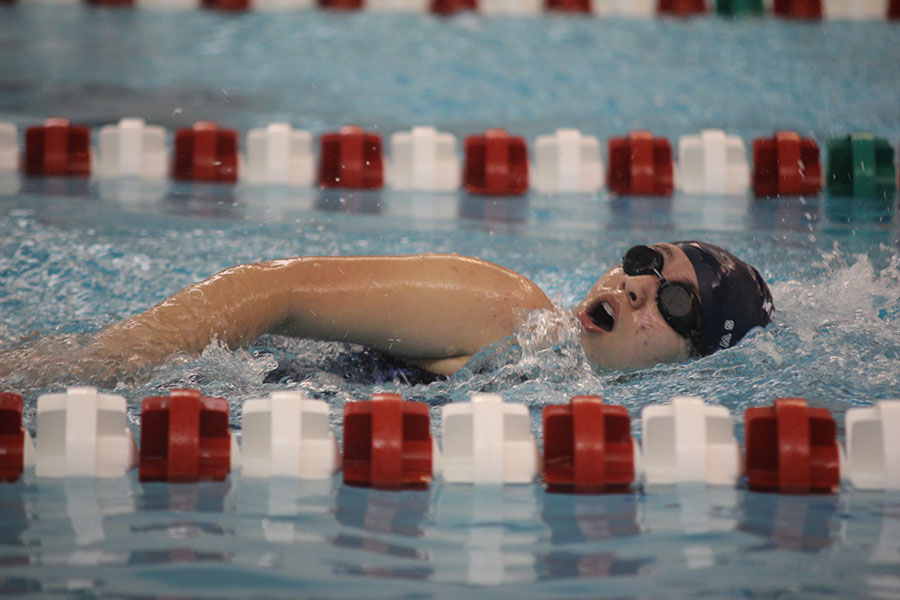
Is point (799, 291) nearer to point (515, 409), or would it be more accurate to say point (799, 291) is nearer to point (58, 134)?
point (515, 409)

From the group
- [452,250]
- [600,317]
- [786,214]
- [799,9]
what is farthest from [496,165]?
[799,9]

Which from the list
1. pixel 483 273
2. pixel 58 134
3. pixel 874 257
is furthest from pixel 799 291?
pixel 58 134

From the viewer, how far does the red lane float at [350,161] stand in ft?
13.9

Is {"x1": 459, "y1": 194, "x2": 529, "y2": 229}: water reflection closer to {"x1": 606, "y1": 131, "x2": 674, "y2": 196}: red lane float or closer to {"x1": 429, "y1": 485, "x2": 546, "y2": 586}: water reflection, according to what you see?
{"x1": 606, "y1": 131, "x2": 674, "y2": 196}: red lane float

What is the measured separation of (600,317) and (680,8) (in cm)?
448

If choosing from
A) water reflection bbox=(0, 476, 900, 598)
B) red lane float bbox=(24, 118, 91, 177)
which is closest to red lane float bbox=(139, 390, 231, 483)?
water reflection bbox=(0, 476, 900, 598)

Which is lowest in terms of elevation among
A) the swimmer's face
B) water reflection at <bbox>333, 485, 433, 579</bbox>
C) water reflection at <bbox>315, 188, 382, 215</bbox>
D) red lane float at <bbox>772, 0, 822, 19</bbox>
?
water reflection at <bbox>333, 485, 433, 579</bbox>

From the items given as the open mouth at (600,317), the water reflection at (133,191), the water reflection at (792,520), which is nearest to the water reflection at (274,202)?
the water reflection at (133,191)

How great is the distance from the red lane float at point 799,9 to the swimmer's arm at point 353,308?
4.67 meters

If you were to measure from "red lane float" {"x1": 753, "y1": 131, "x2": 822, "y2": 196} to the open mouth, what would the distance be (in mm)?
2133

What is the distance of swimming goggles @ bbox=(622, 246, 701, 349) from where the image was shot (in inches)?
87.8

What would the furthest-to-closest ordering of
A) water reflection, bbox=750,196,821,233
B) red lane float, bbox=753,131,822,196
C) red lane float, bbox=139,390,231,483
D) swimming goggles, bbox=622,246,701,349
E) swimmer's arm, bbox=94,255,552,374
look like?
red lane float, bbox=753,131,822,196 → water reflection, bbox=750,196,821,233 → swimming goggles, bbox=622,246,701,349 → swimmer's arm, bbox=94,255,552,374 → red lane float, bbox=139,390,231,483

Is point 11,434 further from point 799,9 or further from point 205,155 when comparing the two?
point 799,9

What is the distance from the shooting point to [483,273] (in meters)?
2.26
